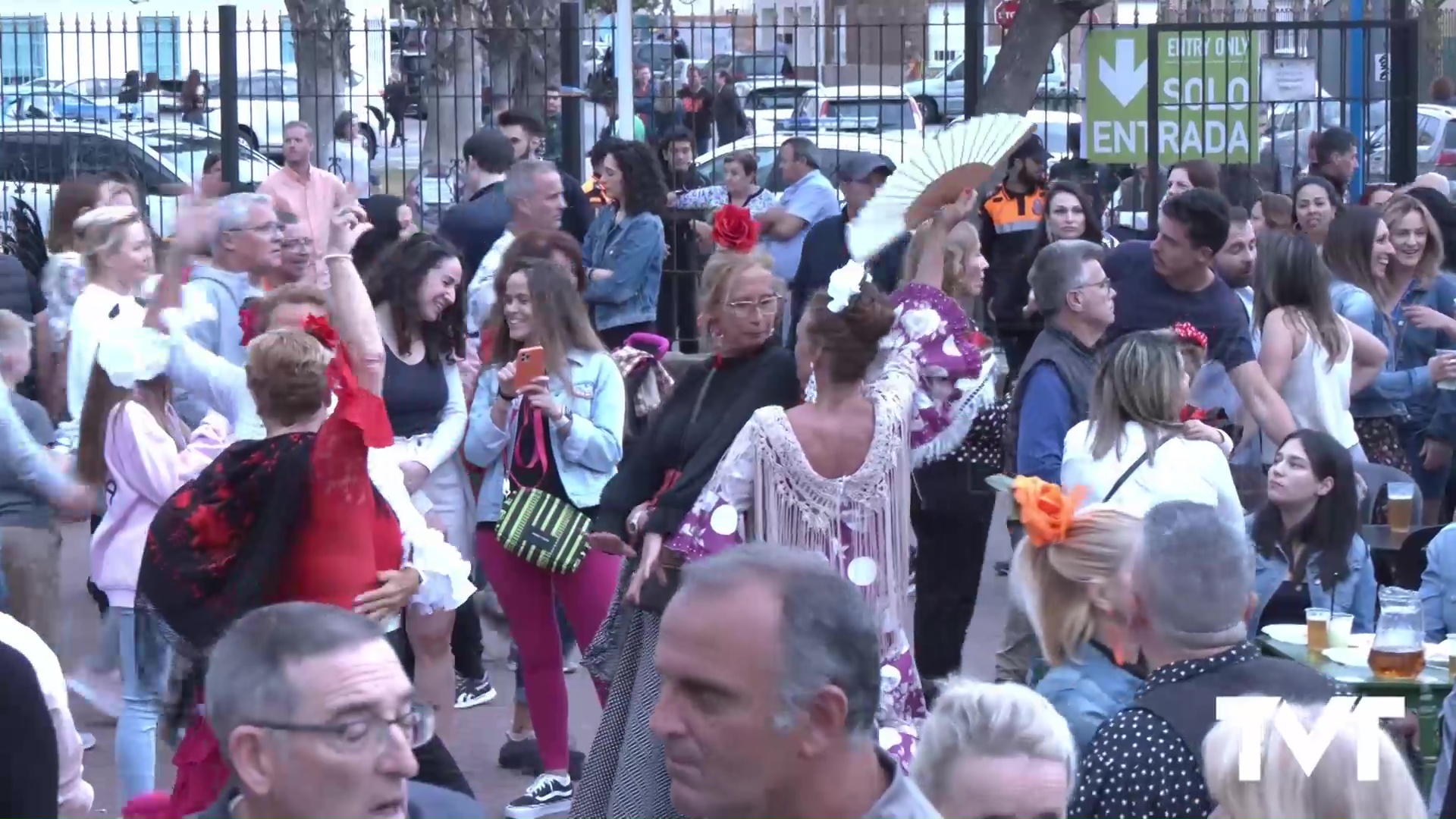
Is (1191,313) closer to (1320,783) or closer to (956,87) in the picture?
(1320,783)

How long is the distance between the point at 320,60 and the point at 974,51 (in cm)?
886

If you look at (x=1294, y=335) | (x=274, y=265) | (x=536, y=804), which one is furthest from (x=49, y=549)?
(x=1294, y=335)

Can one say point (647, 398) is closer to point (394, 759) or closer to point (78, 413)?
point (78, 413)

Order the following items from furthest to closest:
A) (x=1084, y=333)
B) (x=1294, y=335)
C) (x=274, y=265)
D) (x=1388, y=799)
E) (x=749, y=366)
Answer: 1. (x=1294, y=335)
2. (x=1084, y=333)
3. (x=274, y=265)
4. (x=749, y=366)
5. (x=1388, y=799)

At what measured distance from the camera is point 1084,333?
6.43 m

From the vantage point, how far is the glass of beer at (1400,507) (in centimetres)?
686

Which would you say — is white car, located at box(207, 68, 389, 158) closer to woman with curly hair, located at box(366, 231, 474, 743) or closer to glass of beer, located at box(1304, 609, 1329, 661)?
woman with curly hair, located at box(366, 231, 474, 743)

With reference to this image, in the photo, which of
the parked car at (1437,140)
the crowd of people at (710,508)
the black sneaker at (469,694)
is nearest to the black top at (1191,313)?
the crowd of people at (710,508)

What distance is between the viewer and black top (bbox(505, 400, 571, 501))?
626cm

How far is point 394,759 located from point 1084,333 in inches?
150

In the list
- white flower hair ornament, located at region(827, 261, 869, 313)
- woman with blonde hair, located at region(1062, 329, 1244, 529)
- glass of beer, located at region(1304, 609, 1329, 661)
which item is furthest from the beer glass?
white flower hair ornament, located at region(827, 261, 869, 313)

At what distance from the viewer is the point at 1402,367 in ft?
27.7

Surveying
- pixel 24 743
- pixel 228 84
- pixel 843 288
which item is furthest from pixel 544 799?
pixel 228 84

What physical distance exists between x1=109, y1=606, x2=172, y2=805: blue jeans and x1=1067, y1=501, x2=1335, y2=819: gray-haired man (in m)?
2.64
